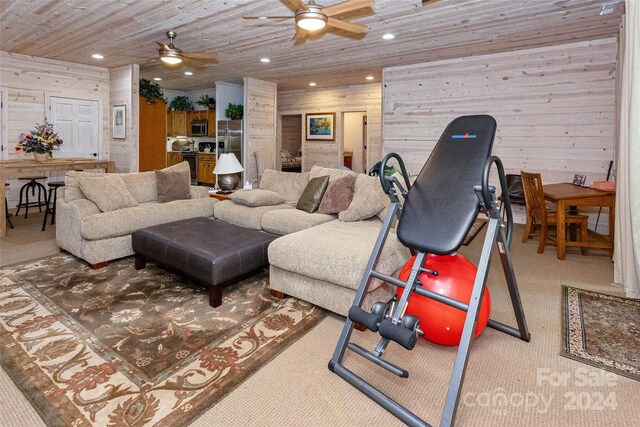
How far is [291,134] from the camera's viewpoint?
10906 mm

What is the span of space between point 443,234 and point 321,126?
7.70 meters

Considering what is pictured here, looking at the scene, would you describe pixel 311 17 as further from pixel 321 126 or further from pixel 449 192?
pixel 321 126

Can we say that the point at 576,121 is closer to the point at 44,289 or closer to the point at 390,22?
the point at 390,22

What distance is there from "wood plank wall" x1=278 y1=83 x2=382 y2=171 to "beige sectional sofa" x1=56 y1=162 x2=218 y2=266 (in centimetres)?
529

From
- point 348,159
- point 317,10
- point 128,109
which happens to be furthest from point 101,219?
point 348,159

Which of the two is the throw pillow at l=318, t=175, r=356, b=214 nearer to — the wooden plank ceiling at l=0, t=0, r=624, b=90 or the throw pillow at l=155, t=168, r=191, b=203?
the wooden plank ceiling at l=0, t=0, r=624, b=90

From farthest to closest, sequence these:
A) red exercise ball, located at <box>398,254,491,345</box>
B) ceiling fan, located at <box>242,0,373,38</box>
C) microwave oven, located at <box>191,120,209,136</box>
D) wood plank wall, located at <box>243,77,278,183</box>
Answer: microwave oven, located at <box>191,120,209,136</box> → wood plank wall, located at <box>243,77,278,183</box> → ceiling fan, located at <box>242,0,373,38</box> → red exercise ball, located at <box>398,254,491,345</box>

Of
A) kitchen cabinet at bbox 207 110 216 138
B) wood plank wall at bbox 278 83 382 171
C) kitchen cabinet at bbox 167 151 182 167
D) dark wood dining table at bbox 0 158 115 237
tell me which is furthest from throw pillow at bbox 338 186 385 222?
kitchen cabinet at bbox 167 151 182 167

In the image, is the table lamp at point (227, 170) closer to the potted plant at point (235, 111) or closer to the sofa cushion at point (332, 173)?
the sofa cushion at point (332, 173)

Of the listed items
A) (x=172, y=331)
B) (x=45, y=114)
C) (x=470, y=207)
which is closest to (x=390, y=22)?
(x=470, y=207)

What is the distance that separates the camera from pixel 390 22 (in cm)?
418

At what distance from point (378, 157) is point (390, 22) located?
14.8ft

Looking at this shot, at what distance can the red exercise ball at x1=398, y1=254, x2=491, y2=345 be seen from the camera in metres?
2.01

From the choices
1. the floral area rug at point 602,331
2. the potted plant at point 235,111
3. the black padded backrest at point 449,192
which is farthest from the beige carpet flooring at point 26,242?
the floral area rug at point 602,331
